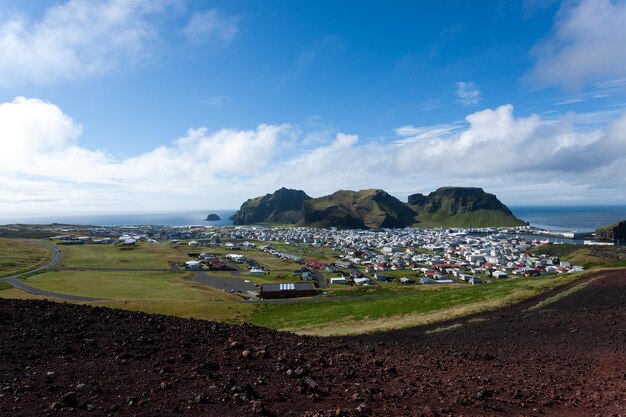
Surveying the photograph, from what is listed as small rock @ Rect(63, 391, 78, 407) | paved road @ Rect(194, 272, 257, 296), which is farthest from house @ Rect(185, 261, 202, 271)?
small rock @ Rect(63, 391, 78, 407)

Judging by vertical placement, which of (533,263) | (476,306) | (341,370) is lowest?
(533,263)

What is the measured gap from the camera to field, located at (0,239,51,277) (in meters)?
85.6

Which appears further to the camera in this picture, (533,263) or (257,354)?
(533,263)

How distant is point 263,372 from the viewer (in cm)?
1033

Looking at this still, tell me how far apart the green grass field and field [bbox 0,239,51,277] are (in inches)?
227

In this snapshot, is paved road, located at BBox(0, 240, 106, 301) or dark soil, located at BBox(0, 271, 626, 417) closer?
dark soil, located at BBox(0, 271, 626, 417)

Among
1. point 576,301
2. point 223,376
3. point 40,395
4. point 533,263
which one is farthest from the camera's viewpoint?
point 533,263

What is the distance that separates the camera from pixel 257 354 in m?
11.5

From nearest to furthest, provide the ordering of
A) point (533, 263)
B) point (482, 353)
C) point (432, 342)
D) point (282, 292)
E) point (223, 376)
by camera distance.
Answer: point (223, 376), point (482, 353), point (432, 342), point (282, 292), point (533, 263)

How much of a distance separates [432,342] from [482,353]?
13.0 ft

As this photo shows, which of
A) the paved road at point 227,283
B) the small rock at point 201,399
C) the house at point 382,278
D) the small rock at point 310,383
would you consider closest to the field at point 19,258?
the paved road at point 227,283

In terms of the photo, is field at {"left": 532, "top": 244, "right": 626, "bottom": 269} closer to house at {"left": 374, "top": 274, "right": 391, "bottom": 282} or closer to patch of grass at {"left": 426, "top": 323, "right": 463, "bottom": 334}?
house at {"left": 374, "top": 274, "right": 391, "bottom": 282}

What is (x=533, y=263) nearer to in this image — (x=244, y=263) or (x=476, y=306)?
(x=244, y=263)

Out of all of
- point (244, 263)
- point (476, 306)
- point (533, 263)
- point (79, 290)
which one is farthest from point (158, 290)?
point (533, 263)
